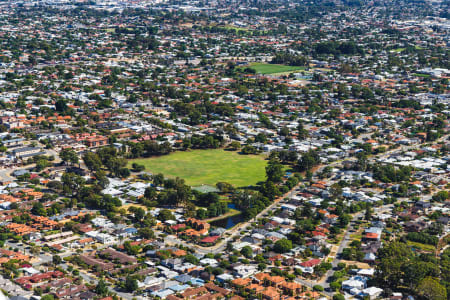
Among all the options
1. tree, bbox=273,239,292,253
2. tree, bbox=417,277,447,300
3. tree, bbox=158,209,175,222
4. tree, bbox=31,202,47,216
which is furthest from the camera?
tree, bbox=31,202,47,216

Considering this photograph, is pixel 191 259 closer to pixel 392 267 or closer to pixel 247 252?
pixel 247 252

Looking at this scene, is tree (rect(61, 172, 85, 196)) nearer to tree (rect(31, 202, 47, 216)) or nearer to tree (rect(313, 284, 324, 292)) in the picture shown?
tree (rect(31, 202, 47, 216))

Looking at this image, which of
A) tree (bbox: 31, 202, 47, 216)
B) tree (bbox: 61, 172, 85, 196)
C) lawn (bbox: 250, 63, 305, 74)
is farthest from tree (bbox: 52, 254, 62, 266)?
lawn (bbox: 250, 63, 305, 74)

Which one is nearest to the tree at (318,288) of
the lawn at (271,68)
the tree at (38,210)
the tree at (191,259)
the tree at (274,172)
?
the tree at (191,259)

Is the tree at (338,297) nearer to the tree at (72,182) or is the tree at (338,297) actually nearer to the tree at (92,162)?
the tree at (72,182)

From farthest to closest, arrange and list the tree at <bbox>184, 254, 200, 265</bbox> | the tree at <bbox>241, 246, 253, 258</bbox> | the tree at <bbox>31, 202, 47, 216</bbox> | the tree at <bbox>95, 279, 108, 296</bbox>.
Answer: the tree at <bbox>31, 202, 47, 216</bbox> < the tree at <bbox>241, 246, 253, 258</bbox> < the tree at <bbox>184, 254, 200, 265</bbox> < the tree at <bbox>95, 279, 108, 296</bbox>

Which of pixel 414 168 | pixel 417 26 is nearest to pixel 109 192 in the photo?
pixel 414 168
